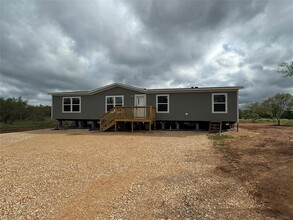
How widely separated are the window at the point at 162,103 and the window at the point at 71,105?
23.8ft

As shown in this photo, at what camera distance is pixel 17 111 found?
29547mm

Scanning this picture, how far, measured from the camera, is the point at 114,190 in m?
5.10

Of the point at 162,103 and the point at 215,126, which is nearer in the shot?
the point at 215,126

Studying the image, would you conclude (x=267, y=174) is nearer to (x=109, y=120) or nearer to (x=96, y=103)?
(x=109, y=120)

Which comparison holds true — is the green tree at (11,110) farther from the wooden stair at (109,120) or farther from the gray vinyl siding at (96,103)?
the wooden stair at (109,120)

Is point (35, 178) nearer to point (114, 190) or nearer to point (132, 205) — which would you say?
point (114, 190)

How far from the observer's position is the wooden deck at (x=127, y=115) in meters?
17.8

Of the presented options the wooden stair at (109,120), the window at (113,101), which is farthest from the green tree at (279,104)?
the wooden stair at (109,120)

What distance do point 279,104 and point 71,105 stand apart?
24545mm

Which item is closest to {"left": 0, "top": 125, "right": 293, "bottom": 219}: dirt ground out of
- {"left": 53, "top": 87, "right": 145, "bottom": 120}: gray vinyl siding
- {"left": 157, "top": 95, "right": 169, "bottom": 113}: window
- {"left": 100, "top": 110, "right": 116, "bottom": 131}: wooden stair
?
{"left": 100, "top": 110, "right": 116, "bottom": 131}: wooden stair

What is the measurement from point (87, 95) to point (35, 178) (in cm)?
1555

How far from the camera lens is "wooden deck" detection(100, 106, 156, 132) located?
17797mm

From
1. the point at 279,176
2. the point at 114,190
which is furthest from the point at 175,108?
the point at 114,190

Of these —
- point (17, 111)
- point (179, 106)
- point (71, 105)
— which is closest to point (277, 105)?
point (179, 106)
